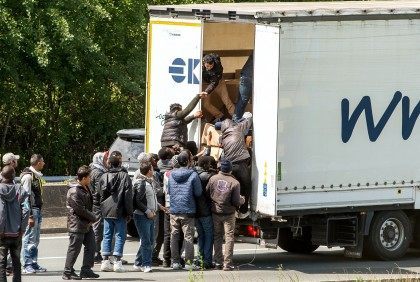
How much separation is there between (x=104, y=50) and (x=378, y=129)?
11.1m

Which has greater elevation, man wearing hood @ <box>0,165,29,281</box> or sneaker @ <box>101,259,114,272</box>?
man wearing hood @ <box>0,165,29,281</box>

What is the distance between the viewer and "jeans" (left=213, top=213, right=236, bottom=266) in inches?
830

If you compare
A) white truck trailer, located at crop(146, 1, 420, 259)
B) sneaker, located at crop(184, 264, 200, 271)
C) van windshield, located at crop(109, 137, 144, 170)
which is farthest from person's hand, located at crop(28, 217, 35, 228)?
van windshield, located at crop(109, 137, 144, 170)

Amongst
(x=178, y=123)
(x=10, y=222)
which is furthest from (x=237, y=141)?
(x=10, y=222)

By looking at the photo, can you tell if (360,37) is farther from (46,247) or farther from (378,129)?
(46,247)

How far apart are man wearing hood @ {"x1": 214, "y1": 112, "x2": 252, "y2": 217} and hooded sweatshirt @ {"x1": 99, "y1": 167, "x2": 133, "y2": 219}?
1.53 meters

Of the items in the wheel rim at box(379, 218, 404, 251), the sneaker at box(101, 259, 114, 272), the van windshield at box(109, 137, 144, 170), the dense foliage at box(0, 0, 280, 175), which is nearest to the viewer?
the sneaker at box(101, 259, 114, 272)

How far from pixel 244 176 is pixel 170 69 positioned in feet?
8.11

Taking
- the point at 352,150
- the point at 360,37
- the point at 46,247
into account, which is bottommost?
the point at 46,247

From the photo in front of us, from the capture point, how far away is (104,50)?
1257 inches

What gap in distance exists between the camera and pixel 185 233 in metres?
21.1

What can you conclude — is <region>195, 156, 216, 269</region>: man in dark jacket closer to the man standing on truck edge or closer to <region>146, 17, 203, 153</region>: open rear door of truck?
<region>146, 17, 203, 153</region>: open rear door of truck

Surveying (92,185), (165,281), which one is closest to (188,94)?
(92,185)

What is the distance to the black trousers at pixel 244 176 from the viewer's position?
21203 mm
